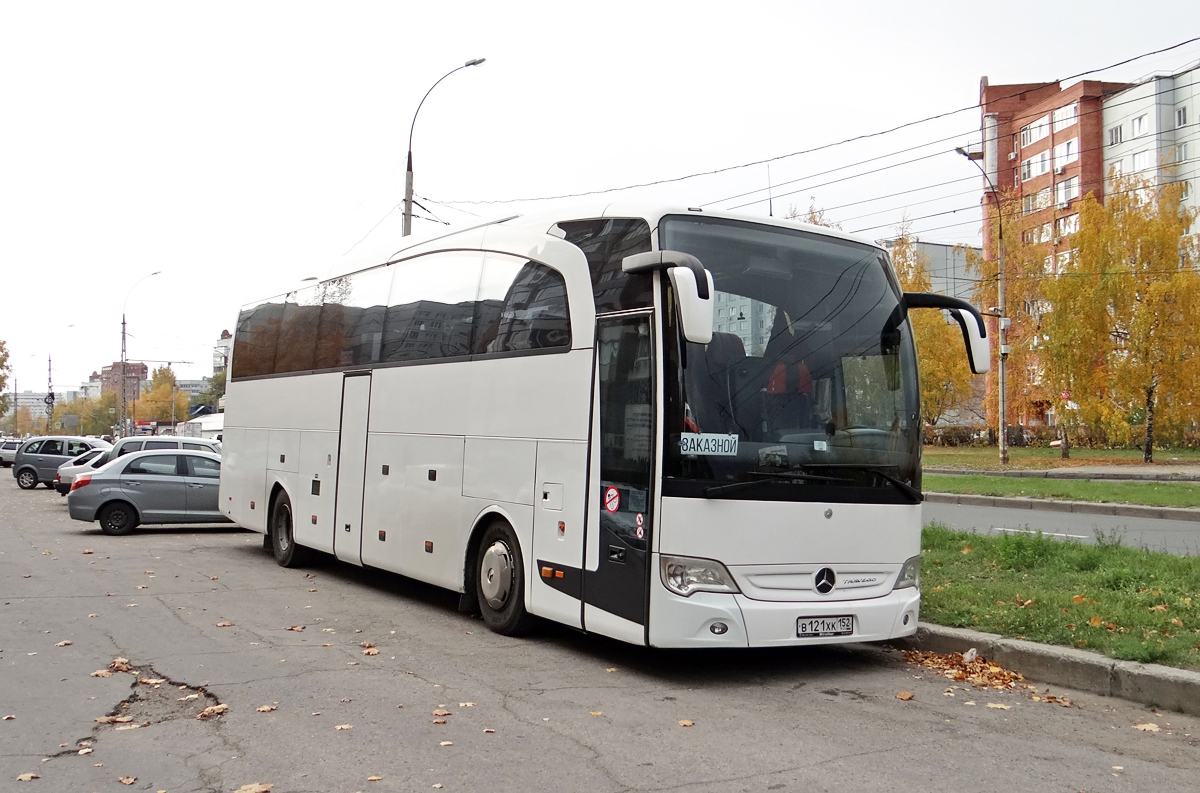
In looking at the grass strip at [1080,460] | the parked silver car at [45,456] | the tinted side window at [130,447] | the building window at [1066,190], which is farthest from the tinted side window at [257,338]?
the building window at [1066,190]

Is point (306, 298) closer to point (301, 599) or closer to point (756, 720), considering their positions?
point (301, 599)

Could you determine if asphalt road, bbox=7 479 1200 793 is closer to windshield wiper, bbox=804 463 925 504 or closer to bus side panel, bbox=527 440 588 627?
bus side panel, bbox=527 440 588 627

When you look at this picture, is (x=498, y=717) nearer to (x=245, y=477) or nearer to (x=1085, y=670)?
(x=1085, y=670)

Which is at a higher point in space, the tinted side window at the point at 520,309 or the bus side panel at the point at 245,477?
the tinted side window at the point at 520,309

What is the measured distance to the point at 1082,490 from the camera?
2439cm

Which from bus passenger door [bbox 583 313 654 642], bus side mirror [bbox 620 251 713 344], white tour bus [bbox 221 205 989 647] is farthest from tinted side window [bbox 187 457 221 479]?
bus side mirror [bbox 620 251 713 344]

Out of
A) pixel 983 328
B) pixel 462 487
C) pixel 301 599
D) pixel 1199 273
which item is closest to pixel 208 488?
pixel 301 599

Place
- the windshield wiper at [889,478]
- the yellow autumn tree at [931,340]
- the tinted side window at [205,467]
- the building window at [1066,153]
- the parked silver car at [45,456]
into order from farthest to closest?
the building window at [1066,153] < the yellow autumn tree at [931,340] < the parked silver car at [45,456] < the tinted side window at [205,467] < the windshield wiper at [889,478]

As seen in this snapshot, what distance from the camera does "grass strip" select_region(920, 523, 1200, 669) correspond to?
7.69m

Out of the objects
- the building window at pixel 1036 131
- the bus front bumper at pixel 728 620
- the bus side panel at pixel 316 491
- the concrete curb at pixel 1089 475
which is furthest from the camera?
the building window at pixel 1036 131

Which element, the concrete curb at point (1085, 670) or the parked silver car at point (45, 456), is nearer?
the concrete curb at point (1085, 670)

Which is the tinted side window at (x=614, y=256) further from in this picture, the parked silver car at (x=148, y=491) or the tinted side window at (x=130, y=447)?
the tinted side window at (x=130, y=447)

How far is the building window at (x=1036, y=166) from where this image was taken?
7994 cm

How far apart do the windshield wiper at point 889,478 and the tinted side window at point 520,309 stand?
2165 mm
